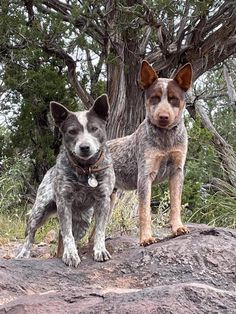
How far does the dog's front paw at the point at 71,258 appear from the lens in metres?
4.80

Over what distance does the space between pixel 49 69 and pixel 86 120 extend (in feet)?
21.1

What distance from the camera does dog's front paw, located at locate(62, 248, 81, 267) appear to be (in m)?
4.80

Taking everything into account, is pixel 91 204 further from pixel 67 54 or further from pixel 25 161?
pixel 25 161

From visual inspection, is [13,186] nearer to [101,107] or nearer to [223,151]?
[223,151]

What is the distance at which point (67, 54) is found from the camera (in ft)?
36.1

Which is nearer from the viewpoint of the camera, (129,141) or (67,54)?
(129,141)

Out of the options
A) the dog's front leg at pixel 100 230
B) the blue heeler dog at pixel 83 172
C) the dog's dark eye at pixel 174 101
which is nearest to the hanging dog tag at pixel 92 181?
the blue heeler dog at pixel 83 172

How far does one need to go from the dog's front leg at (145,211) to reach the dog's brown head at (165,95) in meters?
0.45

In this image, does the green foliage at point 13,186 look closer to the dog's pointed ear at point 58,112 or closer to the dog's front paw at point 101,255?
the dog's pointed ear at point 58,112

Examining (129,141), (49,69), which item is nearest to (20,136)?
(49,69)

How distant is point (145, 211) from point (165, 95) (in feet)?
2.89

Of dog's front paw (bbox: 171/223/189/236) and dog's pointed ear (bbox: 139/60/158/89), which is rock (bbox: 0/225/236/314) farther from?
dog's pointed ear (bbox: 139/60/158/89)

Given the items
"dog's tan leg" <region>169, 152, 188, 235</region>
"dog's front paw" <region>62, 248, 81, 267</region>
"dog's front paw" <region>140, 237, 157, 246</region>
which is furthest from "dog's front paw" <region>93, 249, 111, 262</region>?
"dog's tan leg" <region>169, 152, 188, 235</region>

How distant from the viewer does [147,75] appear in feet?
17.5
